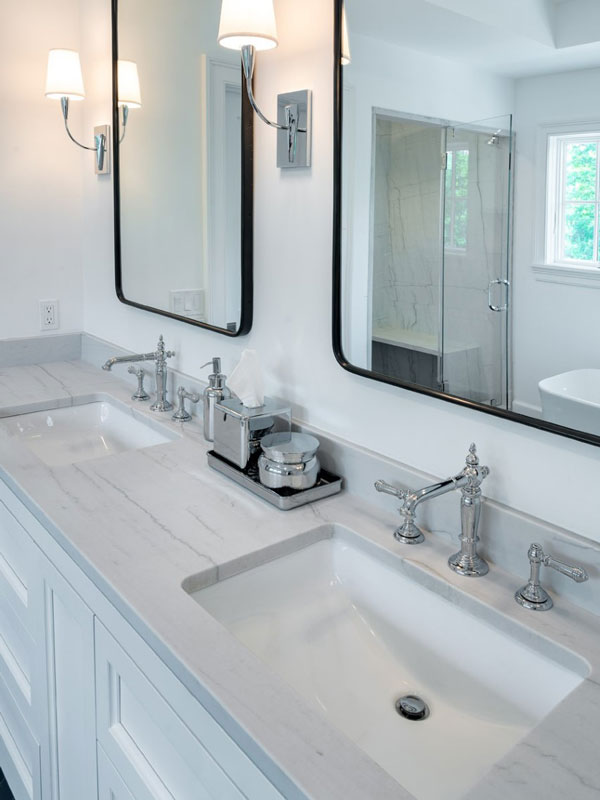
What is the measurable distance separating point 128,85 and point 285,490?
4.26ft

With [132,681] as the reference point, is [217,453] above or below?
above

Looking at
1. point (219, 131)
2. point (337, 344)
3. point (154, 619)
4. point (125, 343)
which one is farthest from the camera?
point (125, 343)

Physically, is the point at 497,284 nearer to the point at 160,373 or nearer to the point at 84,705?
the point at 84,705

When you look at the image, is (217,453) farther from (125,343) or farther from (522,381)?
(125,343)

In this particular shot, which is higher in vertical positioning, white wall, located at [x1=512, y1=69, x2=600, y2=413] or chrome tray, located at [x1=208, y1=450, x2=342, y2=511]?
white wall, located at [x1=512, y1=69, x2=600, y2=413]

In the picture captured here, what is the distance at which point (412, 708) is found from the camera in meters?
0.99

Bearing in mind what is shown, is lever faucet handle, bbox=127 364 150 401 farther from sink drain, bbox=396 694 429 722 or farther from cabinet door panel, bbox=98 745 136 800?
sink drain, bbox=396 694 429 722

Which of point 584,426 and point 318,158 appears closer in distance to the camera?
point 584,426

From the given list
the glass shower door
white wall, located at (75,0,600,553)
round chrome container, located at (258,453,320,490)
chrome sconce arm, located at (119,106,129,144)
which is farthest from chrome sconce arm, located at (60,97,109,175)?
the glass shower door

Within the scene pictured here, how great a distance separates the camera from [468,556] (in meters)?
1.11

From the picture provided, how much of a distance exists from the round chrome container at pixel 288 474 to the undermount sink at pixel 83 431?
1.57 feet

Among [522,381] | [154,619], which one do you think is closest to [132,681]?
[154,619]

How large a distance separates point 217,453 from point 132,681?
1.89 feet

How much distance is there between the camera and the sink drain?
98 cm
